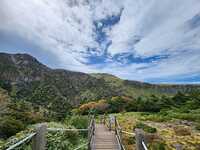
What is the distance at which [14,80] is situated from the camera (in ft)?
357

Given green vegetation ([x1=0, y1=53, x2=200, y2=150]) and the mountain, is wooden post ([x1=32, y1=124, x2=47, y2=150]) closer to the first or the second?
green vegetation ([x1=0, y1=53, x2=200, y2=150])

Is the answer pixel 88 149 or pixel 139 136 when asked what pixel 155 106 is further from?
pixel 139 136

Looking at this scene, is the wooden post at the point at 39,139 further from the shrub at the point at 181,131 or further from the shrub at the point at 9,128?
the shrub at the point at 181,131

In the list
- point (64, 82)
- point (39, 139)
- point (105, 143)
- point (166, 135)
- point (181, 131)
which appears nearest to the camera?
point (39, 139)

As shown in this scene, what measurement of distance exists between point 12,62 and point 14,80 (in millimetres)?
25434

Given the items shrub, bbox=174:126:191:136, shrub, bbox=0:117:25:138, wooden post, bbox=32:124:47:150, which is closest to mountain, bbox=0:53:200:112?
shrub, bbox=174:126:191:136

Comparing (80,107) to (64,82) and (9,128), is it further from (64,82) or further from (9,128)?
(64,82)

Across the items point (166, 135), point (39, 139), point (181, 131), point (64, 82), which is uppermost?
point (64, 82)

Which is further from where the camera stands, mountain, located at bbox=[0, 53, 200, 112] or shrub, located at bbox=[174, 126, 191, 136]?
mountain, located at bbox=[0, 53, 200, 112]

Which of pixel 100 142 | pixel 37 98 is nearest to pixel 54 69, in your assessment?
pixel 37 98

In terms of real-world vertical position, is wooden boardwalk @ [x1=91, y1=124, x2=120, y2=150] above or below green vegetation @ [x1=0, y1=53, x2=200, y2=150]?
below

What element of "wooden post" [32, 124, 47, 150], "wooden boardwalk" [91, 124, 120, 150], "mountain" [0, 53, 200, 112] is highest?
"mountain" [0, 53, 200, 112]

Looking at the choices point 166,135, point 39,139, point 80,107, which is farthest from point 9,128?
point 80,107

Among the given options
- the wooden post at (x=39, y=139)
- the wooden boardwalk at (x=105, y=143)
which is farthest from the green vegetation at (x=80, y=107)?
the wooden post at (x=39, y=139)
